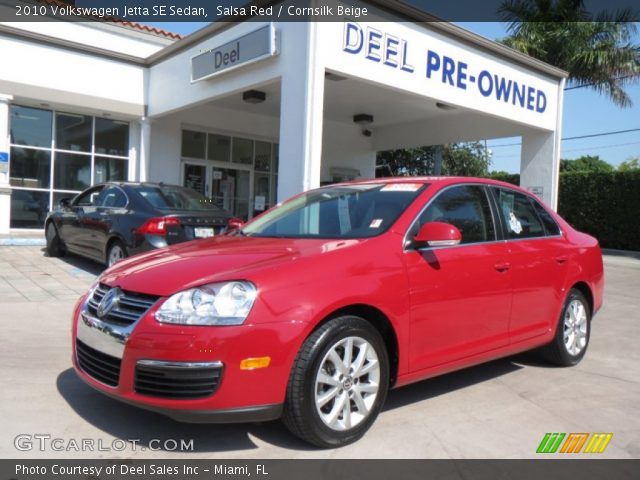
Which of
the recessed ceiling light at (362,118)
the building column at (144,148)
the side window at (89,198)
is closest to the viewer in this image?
the side window at (89,198)

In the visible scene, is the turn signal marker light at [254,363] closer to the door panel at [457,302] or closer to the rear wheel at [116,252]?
the door panel at [457,302]

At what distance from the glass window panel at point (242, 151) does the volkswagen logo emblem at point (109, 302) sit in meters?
12.9

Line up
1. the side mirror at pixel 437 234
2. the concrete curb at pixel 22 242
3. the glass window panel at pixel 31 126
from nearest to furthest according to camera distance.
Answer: the side mirror at pixel 437 234
the concrete curb at pixel 22 242
the glass window panel at pixel 31 126

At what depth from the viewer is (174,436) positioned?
3303 mm

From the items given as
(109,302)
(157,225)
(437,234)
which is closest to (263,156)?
(157,225)

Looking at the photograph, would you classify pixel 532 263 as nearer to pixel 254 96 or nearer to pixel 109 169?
pixel 254 96

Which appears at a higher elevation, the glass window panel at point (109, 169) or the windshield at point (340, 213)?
the glass window panel at point (109, 169)

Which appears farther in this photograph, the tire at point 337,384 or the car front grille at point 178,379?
the tire at point 337,384

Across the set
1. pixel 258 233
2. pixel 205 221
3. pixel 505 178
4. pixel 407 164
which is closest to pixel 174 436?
pixel 258 233

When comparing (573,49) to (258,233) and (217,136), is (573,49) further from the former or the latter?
(258,233)

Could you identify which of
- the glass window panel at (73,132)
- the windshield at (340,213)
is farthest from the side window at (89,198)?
the windshield at (340,213)

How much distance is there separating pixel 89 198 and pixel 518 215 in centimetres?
711

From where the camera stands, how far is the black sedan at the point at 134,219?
7.22 meters
